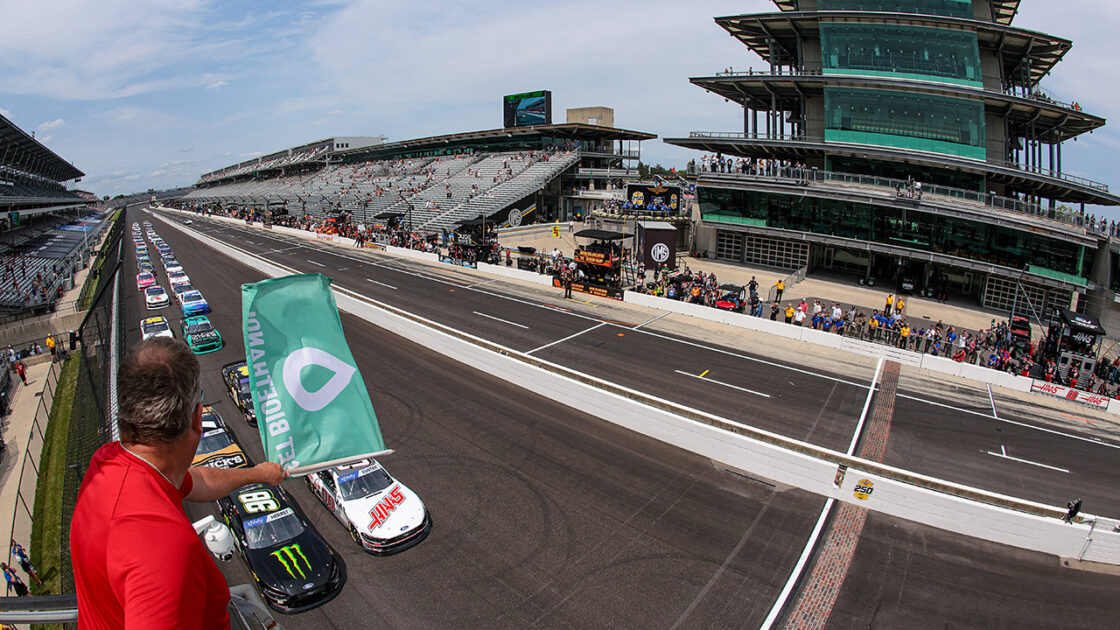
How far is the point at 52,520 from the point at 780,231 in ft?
135

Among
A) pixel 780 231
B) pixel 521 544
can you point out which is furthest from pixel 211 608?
pixel 780 231

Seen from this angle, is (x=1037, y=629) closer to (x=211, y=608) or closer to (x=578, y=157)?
(x=211, y=608)

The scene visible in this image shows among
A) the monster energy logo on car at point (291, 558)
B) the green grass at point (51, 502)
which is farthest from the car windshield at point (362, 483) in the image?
the green grass at point (51, 502)

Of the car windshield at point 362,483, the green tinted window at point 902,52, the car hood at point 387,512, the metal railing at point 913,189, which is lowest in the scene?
the car hood at point 387,512

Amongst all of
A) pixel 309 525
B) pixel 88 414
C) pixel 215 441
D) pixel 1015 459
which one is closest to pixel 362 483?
pixel 309 525

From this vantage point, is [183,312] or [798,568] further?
[183,312]

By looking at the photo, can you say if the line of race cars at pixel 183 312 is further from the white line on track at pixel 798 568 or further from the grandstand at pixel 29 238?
the white line on track at pixel 798 568

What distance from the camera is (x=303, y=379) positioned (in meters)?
5.85

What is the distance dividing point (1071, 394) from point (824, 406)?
9.98m

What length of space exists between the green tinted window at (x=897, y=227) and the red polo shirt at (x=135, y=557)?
131ft

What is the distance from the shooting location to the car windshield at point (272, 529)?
996 cm

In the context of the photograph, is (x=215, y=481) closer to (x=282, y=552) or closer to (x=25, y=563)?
(x=282, y=552)

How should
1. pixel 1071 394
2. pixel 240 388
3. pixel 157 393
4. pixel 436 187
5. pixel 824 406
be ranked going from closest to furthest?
pixel 157 393
pixel 240 388
pixel 824 406
pixel 1071 394
pixel 436 187

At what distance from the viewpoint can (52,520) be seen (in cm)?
1400
